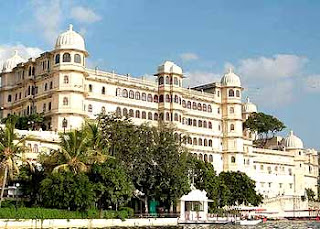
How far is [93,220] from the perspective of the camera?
47.9 meters

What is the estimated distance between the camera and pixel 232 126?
90.3 metres

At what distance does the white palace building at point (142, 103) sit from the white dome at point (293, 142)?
3998 mm

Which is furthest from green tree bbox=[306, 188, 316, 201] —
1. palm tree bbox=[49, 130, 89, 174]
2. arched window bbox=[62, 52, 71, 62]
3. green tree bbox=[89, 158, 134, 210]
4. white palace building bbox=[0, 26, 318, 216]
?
palm tree bbox=[49, 130, 89, 174]

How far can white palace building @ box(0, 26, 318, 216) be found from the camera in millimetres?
69625

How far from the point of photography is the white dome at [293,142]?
4331 inches

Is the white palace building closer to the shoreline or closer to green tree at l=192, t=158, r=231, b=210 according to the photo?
green tree at l=192, t=158, r=231, b=210

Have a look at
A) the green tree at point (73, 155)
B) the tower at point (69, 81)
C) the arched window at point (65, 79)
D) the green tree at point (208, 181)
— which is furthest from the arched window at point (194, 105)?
the green tree at point (73, 155)

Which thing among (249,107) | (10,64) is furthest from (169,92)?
(249,107)

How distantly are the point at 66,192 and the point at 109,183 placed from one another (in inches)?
162

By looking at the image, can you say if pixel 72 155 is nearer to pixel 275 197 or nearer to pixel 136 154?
pixel 136 154

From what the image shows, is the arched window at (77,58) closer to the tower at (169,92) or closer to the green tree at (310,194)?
the tower at (169,92)

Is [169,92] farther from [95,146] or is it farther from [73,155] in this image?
[73,155]

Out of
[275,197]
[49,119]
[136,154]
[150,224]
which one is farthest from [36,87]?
[275,197]

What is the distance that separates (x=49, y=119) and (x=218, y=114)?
29671mm
